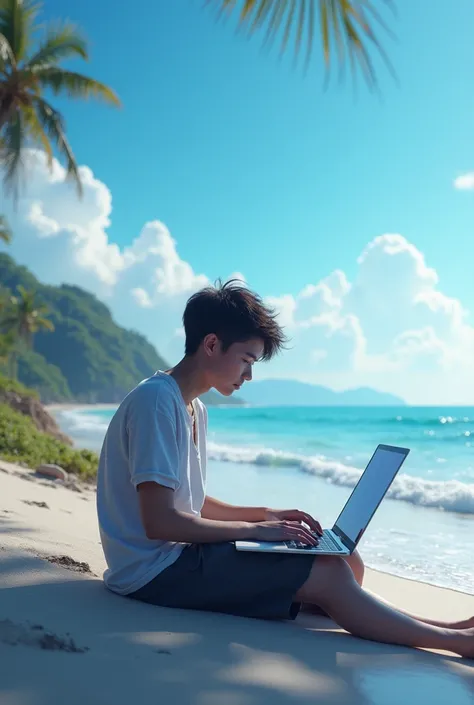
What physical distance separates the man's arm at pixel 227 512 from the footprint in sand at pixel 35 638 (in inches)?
43.4

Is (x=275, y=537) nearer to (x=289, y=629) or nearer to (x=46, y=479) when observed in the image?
(x=289, y=629)

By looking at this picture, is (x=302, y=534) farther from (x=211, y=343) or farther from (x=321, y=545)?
(x=211, y=343)

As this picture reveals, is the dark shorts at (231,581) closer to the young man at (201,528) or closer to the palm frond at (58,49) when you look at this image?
the young man at (201,528)

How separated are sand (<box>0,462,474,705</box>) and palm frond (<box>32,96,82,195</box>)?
12712 mm

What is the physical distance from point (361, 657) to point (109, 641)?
2.81ft

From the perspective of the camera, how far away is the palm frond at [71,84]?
13.8 metres

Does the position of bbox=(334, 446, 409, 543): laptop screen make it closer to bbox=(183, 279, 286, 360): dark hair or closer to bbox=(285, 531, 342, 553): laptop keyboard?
bbox=(285, 531, 342, 553): laptop keyboard

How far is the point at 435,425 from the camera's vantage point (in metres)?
36.4

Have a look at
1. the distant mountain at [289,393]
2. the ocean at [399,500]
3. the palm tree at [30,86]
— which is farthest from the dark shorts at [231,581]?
the distant mountain at [289,393]

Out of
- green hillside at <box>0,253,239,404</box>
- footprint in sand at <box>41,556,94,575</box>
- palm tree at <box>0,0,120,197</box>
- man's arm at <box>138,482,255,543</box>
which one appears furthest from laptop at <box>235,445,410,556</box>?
green hillside at <box>0,253,239,404</box>

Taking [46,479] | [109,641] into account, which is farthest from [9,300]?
[109,641]

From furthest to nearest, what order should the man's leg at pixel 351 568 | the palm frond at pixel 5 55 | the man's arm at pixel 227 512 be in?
the palm frond at pixel 5 55, the man's arm at pixel 227 512, the man's leg at pixel 351 568

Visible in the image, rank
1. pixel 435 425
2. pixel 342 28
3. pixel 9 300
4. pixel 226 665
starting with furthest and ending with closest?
pixel 9 300
pixel 435 425
pixel 342 28
pixel 226 665

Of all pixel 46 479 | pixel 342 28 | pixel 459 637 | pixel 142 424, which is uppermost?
pixel 342 28
